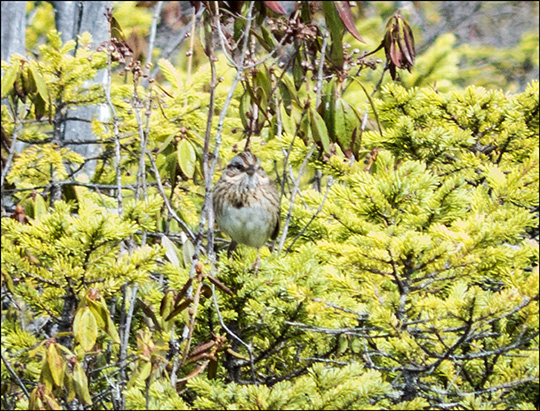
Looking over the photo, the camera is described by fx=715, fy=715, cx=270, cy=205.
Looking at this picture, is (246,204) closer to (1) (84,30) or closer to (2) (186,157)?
(2) (186,157)

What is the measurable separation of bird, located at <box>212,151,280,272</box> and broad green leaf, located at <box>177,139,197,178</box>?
58cm

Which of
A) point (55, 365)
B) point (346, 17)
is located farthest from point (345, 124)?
point (55, 365)

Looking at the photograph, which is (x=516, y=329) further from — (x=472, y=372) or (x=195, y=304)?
(x=195, y=304)

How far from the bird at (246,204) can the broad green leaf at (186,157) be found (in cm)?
58

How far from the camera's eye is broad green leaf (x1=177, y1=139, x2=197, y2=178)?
288 cm

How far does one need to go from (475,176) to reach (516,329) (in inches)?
33.5

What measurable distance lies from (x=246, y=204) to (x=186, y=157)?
0.70 metres

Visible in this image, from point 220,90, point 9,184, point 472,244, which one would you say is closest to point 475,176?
point 472,244

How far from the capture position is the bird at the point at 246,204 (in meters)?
3.52

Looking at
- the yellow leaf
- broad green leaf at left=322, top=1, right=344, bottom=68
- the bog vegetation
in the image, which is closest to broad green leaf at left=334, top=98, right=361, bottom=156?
the bog vegetation

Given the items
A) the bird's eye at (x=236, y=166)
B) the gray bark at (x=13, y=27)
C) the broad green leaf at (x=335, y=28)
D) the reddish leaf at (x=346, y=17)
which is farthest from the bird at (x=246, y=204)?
the gray bark at (x=13, y=27)

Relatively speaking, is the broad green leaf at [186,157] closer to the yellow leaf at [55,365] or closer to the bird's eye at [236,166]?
the bird's eye at [236,166]

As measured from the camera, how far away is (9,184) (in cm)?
432

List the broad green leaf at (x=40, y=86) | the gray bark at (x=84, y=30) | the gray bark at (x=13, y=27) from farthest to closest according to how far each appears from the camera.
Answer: the gray bark at (x=13, y=27)
the gray bark at (x=84, y=30)
the broad green leaf at (x=40, y=86)
